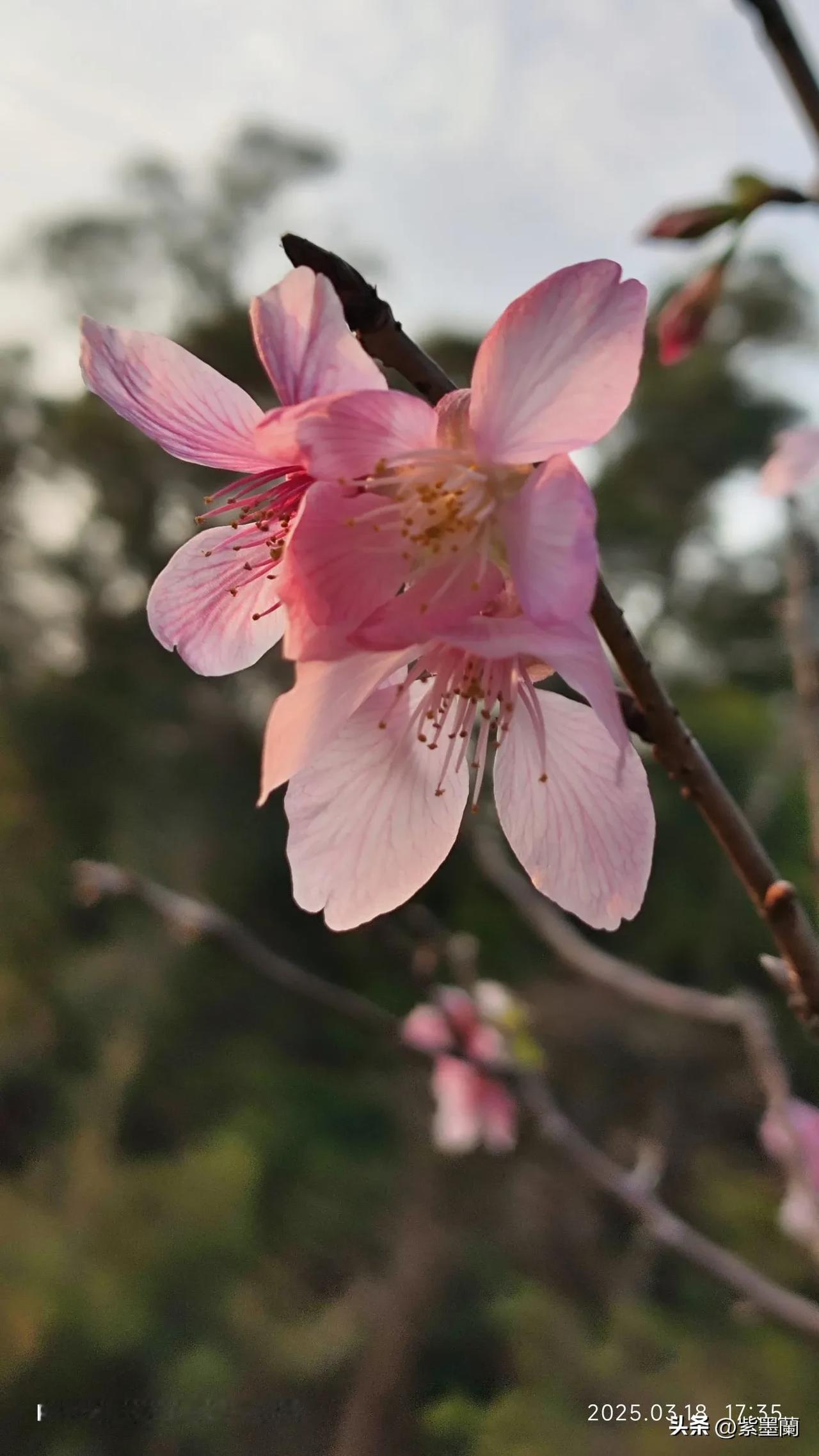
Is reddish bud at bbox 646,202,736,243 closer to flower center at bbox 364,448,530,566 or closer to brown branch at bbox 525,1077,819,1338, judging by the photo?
flower center at bbox 364,448,530,566

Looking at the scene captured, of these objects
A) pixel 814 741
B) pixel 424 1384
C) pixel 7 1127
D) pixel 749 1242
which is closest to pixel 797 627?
pixel 814 741

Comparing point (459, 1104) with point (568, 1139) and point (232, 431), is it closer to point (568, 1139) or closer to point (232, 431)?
point (568, 1139)

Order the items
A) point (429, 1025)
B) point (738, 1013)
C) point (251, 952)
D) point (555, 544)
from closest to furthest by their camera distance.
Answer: point (555, 544), point (738, 1013), point (251, 952), point (429, 1025)

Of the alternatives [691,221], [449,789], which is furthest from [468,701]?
[691,221]

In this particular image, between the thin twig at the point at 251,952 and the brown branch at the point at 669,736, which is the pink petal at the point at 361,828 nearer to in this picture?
the brown branch at the point at 669,736

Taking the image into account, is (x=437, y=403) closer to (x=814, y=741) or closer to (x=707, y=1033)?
(x=814, y=741)

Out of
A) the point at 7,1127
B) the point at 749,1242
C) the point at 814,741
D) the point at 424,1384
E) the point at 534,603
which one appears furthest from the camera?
the point at 7,1127
